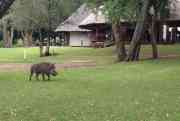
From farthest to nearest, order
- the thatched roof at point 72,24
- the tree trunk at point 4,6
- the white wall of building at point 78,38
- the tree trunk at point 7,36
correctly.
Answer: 1. the tree trunk at point 7,36
2. the white wall of building at point 78,38
3. the thatched roof at point 72,24
4. the tree trunk at point 4,6

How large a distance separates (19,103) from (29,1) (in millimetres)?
56438

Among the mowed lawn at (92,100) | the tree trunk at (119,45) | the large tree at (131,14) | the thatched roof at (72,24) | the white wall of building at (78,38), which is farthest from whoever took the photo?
the white wall of building at (78,38)

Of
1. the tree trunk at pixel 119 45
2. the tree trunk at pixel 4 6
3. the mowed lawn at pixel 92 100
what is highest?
the tree trunk at pixel 4 6

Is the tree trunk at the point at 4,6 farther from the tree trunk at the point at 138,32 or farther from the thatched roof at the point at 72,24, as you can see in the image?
the thatched roof at the point at 72,24

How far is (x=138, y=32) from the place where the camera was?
39.4m

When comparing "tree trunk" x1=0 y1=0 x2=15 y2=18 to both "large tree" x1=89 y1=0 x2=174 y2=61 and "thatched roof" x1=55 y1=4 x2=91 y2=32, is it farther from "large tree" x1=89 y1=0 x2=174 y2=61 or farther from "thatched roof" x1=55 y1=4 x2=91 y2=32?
"thatched roof" x1=55 y1=4 x2=91 y2=32

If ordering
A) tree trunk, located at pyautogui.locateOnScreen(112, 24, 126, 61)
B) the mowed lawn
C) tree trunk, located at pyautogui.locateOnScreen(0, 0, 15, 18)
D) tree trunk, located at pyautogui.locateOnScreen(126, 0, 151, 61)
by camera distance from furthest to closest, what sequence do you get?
tree trunk, located at pyautogui.locateOnScreen(112, 24, 126, 61)
tree trunk, located at pyautogui.locateOnScreen(126, 0, 151, 61)
the mowed lawn
tree trunk, located at pyautogui.locateOnScreen(0, 0, 15, 18)

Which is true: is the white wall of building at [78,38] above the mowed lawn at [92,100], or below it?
above

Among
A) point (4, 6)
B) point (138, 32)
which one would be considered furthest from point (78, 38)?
point (4, 6)

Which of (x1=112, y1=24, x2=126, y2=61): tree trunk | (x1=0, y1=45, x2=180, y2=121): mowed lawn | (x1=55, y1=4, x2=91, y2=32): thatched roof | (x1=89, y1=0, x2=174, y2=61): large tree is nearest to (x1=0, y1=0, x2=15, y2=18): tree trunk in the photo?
(x1=0, y1=45, x2=180, y2=121): mowed lawn

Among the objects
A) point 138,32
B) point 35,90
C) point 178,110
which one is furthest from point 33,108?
point 138,32

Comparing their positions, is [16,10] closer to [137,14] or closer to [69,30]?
[69,30]

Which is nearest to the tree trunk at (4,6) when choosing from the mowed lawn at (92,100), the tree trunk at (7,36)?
the mowed lawn at (92,100)

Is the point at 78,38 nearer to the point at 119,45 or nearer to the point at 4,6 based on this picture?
the point at 119,45
